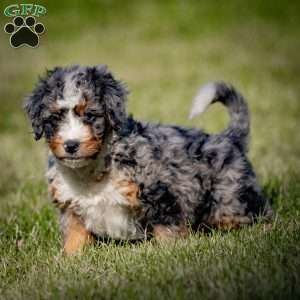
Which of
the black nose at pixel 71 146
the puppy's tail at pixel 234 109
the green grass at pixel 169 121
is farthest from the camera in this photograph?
the puppy's tail at pixel 234 109

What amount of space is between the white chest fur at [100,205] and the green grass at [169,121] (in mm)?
143

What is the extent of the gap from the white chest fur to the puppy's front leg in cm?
6

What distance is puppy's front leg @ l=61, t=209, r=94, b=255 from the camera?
5512 millimetres

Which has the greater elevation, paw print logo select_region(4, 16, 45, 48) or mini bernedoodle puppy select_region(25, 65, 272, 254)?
paw print logo select_region(4, 16, 45, 48)

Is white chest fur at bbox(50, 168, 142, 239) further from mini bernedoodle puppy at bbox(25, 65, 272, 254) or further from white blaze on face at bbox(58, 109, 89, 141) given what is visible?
white blaze on face at bbox(58, 109, 89, 141)

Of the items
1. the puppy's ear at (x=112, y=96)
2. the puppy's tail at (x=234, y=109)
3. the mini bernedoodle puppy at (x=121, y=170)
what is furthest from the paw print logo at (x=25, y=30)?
the puppy's tail at (x=234, y=109)

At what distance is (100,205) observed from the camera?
5.43 m

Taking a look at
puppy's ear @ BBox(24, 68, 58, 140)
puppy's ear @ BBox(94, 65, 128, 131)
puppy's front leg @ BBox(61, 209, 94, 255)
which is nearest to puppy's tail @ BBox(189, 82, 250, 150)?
puppy's ear @ BBox(94, 65, 128, 131)

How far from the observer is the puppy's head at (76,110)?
5039mm

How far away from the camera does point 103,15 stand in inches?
1053

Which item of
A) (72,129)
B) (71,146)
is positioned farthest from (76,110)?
(71,146)

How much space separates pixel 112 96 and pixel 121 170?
1.84 feet

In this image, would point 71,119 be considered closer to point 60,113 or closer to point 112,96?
point 60,113

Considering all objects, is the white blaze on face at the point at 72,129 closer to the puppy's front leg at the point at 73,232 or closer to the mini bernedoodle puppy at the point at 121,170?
the mini bernedoodle puppy at the point at 121,170
